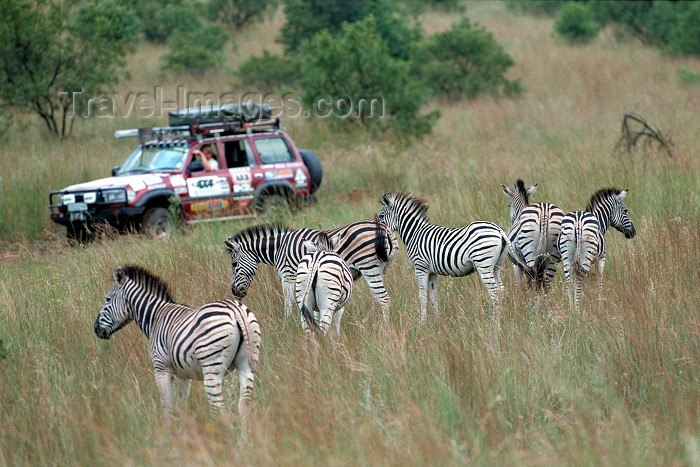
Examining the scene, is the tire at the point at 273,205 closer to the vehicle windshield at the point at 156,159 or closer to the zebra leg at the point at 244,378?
the vehicle windshield at the point at 156,159

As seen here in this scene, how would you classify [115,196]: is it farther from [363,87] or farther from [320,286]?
[363,87]

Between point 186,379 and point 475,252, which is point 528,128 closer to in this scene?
point 475,252

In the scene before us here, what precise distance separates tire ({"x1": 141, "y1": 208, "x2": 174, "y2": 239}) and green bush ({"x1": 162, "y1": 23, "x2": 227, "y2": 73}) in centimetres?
1624

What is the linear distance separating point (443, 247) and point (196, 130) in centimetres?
824

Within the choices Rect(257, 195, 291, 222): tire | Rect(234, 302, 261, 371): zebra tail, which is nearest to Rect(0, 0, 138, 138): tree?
Rect(257, 195, 291, 222): tire

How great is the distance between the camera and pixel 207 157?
16.3 meters

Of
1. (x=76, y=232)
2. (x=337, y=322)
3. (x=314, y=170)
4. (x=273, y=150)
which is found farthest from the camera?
(x=314, y=170)

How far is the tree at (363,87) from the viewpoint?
22.8m

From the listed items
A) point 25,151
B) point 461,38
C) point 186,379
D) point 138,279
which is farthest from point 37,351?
point 461,38

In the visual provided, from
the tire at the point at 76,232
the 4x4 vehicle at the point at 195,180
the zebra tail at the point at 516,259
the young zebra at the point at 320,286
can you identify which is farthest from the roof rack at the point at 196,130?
the young zebra at the point at 320,286

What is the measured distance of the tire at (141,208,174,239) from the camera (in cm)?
1496

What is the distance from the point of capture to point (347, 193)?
17812 millimetres

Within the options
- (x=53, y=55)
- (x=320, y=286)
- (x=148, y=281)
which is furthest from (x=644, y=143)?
(x=53, y=55)

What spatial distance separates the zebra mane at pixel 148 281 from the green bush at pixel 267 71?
888 inches
